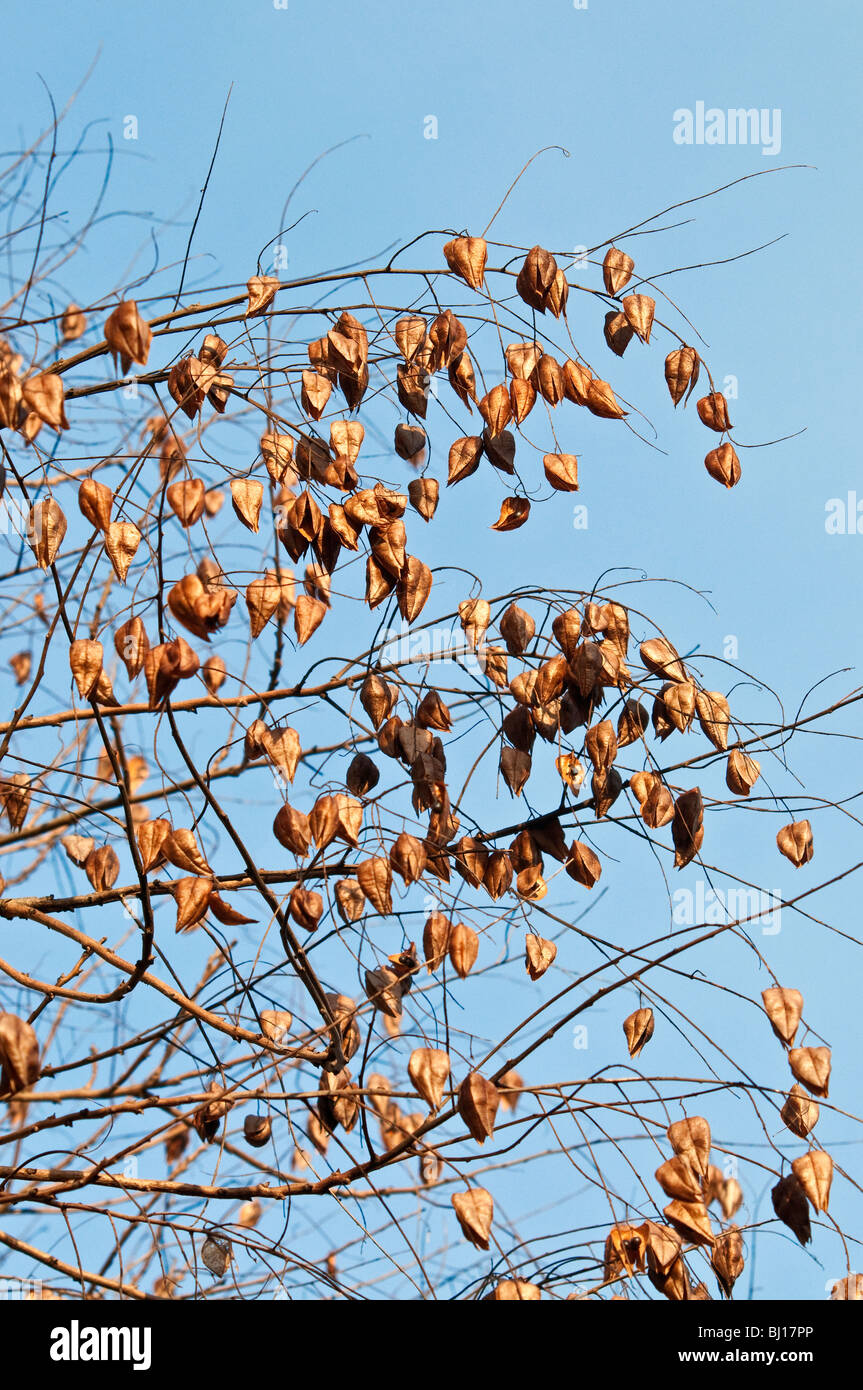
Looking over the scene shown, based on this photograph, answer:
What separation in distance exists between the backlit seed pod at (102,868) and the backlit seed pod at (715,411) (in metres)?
1.80

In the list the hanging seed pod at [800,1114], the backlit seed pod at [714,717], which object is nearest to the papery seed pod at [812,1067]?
the hanging seed pod at [800,1114]

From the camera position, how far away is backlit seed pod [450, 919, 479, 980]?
2.55m

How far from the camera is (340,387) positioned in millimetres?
2799

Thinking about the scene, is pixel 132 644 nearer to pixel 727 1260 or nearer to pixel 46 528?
pixel 46 528

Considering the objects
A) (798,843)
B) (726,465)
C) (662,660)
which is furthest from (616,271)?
(798,843)

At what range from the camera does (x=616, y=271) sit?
298 centimetres

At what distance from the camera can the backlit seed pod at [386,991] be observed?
256cm

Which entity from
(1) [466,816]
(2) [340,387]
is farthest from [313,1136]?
(2) [340,387]

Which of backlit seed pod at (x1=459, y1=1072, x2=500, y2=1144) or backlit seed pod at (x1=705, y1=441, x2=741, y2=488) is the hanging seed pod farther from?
backlit seed pod at (x1=705, y1=441, x2=741, y2=488)

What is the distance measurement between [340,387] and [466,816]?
0.97 meters

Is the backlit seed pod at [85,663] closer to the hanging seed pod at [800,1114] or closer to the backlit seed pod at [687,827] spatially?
the backlit seed pod at [687,827]

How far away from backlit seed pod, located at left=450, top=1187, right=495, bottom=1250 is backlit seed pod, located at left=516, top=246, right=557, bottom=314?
1.84m

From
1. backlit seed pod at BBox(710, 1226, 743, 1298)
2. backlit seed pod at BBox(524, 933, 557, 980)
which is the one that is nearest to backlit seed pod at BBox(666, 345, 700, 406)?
backlit seed pod at BBox(524, 933, 557, 980)
